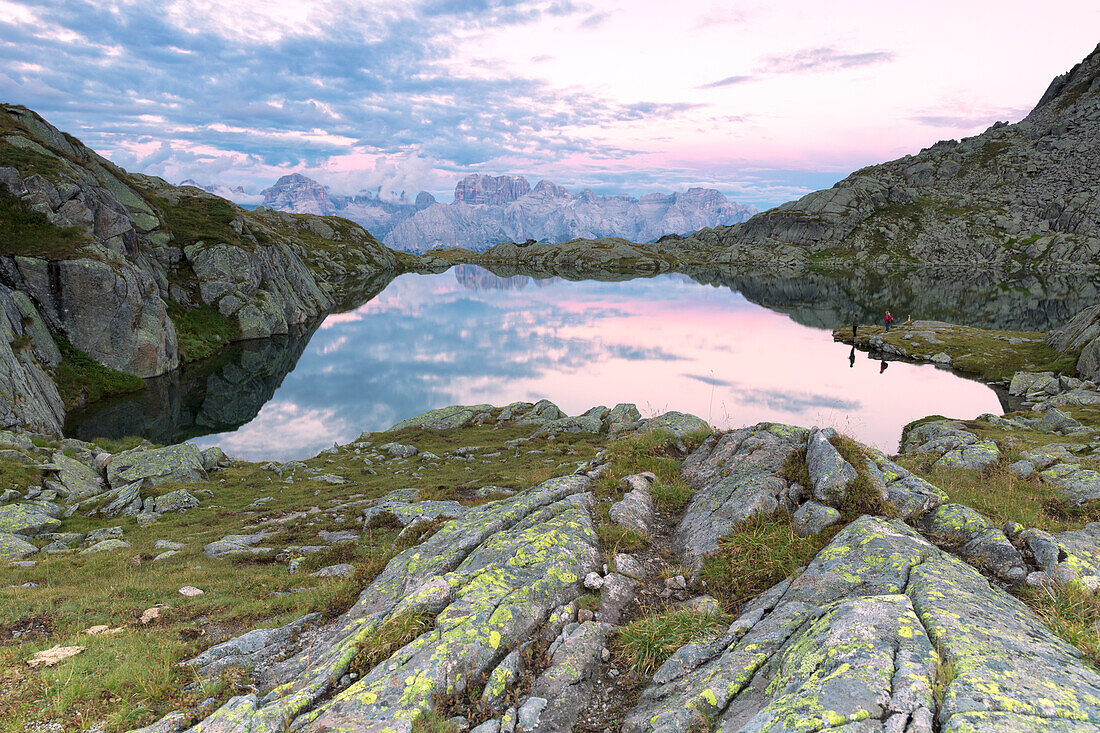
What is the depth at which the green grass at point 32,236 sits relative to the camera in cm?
5976

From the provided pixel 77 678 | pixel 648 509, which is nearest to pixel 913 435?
pixel 648 509

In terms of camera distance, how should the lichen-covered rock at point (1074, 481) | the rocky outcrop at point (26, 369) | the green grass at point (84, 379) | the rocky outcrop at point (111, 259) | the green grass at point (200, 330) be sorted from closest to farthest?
the lichen-covered rock at point (1074, 481) < the rocky outcrop at point (26, 369) < the green grass at point (84, 379) < the rocky outcrop at point (111, 259) < the green grass at point (200, 330)

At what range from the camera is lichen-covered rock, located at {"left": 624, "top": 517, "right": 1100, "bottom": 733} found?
589 centimetres

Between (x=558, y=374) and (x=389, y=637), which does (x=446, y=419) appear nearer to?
(x=558, y=374)

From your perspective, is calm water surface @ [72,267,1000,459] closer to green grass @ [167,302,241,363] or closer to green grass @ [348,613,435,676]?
green grass @ [167,302,241,363]

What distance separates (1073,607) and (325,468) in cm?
4047

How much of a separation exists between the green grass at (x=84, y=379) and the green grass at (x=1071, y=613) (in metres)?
74.8

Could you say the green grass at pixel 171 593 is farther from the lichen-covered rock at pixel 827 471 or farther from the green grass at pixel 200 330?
the green grass at pixel 200 330

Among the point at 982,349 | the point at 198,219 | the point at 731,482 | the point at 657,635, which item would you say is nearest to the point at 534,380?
the point at 731,482

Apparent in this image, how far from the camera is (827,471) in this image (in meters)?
14.2

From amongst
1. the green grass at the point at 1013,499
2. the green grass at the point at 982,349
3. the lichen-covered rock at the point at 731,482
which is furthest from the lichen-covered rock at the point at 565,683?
the green grass at the point at 982,349

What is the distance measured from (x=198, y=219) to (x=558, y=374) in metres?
82.0

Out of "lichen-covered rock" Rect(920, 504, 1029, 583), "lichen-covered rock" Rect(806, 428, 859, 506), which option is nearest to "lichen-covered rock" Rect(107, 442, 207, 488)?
"lichen-covered rock" Rect(806, 428, 859, 506)

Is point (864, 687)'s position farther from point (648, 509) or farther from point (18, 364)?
point (18, 364)
